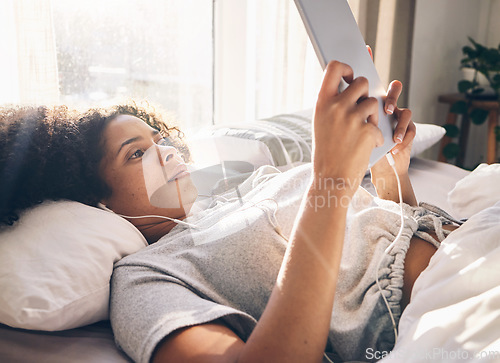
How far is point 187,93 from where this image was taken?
6.43 ft

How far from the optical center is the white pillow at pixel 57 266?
65 centimetres

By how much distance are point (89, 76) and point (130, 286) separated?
3.65ft

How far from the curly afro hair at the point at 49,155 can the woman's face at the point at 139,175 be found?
2 cm

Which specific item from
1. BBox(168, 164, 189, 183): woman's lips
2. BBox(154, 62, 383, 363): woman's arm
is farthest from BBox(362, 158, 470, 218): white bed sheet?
BBox(154, 62, 383, 363): woman's arm

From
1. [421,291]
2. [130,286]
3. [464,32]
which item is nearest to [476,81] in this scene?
[464,32]

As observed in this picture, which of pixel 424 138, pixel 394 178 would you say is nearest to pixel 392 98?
pixel 394 178

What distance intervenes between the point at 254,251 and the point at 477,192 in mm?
561

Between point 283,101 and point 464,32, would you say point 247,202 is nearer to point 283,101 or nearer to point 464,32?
point 283,101

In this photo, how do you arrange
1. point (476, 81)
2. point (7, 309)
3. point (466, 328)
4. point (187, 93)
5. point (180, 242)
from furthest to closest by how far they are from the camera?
point (476, 81), point (187, 93), point (180, 242), point (7, 309), point (466, 328)

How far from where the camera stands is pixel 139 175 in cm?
86

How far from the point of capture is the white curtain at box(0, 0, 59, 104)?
116cm

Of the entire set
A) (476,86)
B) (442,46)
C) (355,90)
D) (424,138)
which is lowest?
(424,138)

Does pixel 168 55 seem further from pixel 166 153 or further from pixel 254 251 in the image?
pixel 254 251

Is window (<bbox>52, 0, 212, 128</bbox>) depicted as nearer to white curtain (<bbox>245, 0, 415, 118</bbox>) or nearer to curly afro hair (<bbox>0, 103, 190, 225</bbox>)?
white curtain (<bbox>245, 0, 415, 118</bbox>)
